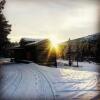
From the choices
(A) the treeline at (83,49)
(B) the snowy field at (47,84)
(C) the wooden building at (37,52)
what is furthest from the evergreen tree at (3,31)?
(A) the treeline at (83,49)

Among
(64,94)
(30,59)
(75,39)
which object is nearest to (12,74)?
(30,59)

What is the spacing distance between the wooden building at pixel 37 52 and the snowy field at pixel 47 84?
151 mm

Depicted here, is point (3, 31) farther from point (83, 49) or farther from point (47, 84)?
point (47, 84)

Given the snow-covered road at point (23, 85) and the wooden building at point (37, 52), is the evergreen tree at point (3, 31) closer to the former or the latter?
the wooden building at point (37, 52)

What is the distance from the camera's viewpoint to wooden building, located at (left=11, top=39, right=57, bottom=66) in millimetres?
4262

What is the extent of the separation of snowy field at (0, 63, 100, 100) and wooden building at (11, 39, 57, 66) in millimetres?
151

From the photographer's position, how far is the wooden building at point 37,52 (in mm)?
4262

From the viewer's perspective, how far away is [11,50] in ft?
13.8

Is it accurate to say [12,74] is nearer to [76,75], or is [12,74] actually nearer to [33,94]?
[33,94]

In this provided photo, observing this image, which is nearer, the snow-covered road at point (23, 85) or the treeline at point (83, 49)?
the treeline at point (83, 49)

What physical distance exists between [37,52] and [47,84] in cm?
88

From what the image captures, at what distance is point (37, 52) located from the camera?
437 centimetres

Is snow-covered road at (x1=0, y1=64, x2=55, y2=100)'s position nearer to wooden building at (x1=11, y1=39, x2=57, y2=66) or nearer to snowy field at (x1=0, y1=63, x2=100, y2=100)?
snowy field at (x1=0, y1=63, x2=100, y2=100)

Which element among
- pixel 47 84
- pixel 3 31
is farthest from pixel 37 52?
pixel 47 84
